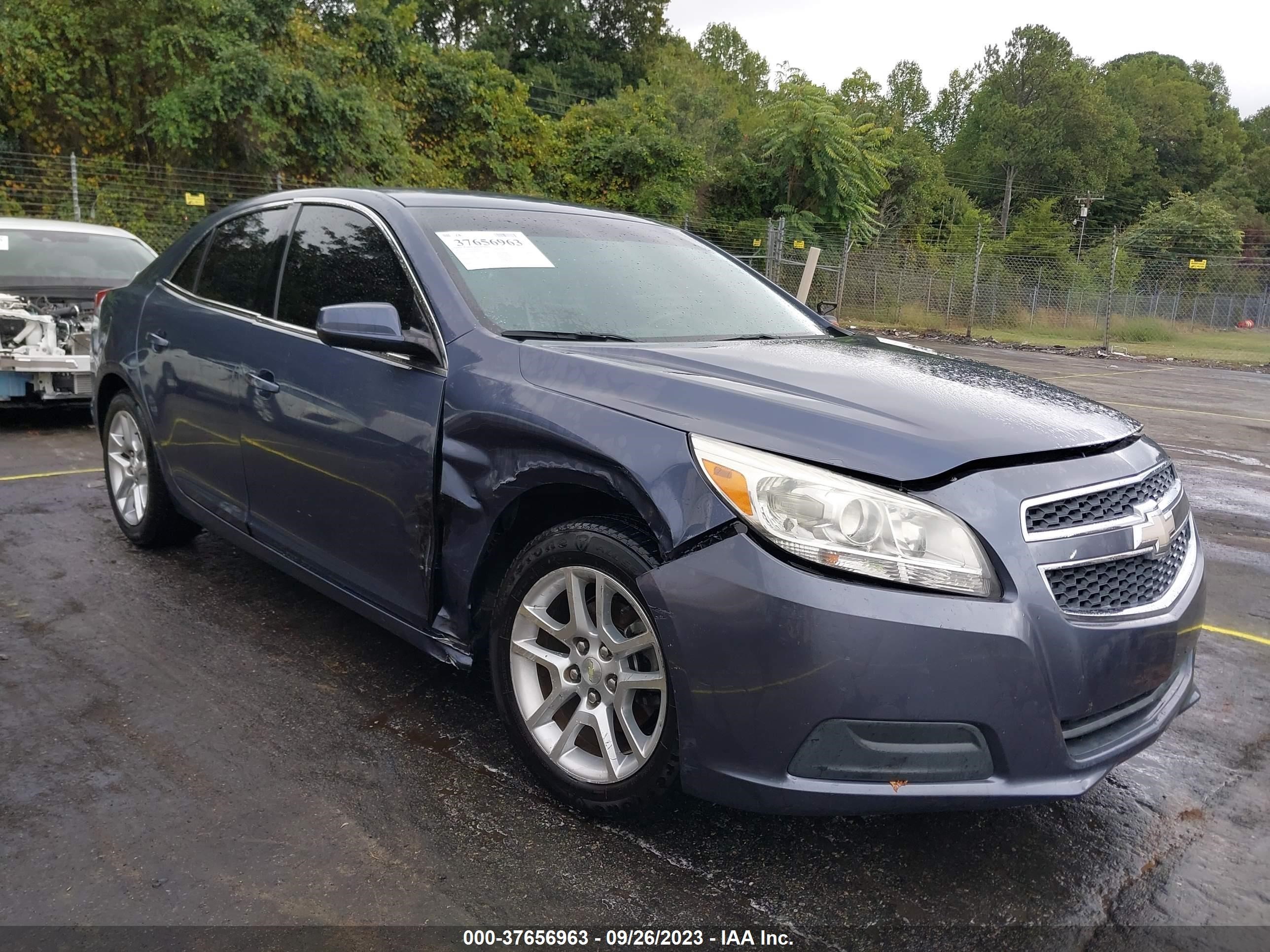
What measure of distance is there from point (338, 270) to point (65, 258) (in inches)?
248

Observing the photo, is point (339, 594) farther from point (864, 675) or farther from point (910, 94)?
point (910, 94)

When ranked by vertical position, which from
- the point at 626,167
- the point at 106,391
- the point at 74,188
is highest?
the point at 626,167

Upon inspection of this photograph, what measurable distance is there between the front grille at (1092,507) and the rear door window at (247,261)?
8.83 feet

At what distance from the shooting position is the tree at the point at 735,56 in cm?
7519

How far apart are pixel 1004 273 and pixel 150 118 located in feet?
70.7

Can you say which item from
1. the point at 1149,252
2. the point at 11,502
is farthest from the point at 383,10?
the point at 1149,252

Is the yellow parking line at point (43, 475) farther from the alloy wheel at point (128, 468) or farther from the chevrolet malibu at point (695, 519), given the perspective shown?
the chevrolet malibu at point (695, 519)

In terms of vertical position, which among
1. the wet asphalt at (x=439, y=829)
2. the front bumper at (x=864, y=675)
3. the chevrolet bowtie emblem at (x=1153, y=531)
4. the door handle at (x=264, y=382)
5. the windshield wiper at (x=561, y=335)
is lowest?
the wet asphalt at (x=439, y=829)

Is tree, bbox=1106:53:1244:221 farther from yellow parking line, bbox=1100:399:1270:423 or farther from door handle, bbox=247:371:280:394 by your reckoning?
door handle, bbox=247:371:280:394

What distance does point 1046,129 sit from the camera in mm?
71250

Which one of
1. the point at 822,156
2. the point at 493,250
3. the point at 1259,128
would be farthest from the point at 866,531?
the point at 1259,128

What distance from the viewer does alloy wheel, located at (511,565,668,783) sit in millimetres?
2381

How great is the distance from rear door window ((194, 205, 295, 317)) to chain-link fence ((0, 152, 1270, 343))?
576 inches

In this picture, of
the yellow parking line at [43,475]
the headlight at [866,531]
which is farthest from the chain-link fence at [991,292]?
the headlight at [866,531]
